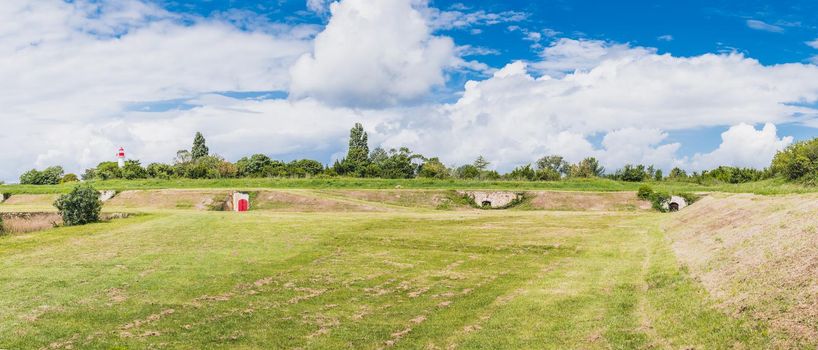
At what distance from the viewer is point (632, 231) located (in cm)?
4247

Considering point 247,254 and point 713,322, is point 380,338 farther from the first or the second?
point 247,254

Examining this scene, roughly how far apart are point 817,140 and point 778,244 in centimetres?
7940

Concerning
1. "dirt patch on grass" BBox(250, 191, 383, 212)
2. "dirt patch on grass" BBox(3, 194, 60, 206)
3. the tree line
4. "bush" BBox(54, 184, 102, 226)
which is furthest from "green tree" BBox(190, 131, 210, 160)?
"bush" BBox(54, 184, 102, 226)

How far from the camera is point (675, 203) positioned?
2891 inches

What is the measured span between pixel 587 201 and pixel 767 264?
6000cm

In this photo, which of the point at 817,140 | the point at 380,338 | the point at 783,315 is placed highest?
the point at 817,140

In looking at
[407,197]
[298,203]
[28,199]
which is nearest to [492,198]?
[407,197]

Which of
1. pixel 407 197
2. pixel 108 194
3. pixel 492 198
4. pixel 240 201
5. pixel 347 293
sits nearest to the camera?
pixel 347 293

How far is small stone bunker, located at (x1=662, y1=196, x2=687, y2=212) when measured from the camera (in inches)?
2861

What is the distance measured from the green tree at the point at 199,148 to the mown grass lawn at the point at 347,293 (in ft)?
433

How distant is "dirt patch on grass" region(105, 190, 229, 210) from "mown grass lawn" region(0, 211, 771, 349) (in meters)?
35.9

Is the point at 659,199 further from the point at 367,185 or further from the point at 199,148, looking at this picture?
the point at 199,148

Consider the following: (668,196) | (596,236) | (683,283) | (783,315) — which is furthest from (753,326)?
(668,196)

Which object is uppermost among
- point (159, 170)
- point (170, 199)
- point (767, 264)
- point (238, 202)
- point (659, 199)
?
point (159, 170)
